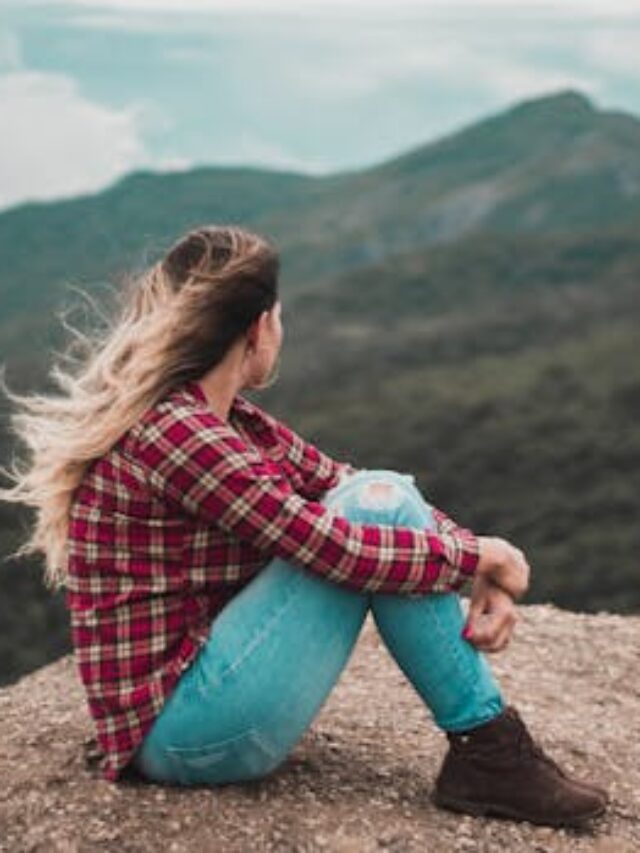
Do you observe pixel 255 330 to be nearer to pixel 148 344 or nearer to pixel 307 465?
pixel 148 344

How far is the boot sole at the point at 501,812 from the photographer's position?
497 centimetres

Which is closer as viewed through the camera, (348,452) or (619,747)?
(619,747)

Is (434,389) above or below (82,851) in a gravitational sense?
below

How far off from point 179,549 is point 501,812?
1.61m

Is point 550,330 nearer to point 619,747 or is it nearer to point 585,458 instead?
point 585,458

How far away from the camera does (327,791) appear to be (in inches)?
205

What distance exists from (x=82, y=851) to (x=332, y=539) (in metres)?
1.49

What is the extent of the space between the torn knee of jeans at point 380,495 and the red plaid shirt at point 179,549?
3.4 inches

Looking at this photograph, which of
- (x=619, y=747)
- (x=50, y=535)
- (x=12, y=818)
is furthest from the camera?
(x=619, y=747)

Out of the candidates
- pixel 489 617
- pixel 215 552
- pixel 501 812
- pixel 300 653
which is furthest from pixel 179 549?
pixel 501 812

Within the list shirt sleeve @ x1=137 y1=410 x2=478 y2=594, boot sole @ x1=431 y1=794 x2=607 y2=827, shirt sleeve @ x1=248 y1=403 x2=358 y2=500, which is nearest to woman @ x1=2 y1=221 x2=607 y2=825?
shirt sleeve @ x1=137 y1=410 x2=478 y2=594

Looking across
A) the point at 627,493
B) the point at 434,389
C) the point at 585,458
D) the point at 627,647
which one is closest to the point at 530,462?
the point at 585,458

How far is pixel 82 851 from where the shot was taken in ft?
15.5

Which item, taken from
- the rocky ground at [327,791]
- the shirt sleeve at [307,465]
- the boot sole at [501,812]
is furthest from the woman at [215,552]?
the shirt sleeve at [307,465]
